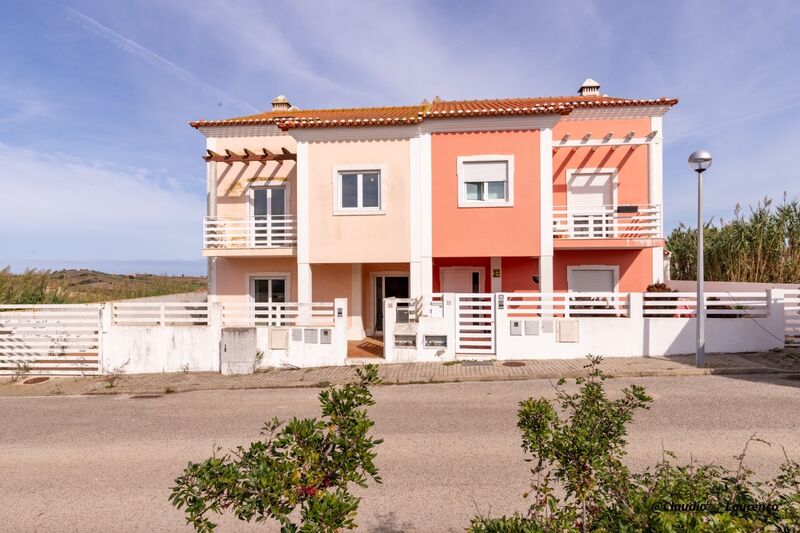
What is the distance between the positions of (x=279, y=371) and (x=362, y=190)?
234 inches

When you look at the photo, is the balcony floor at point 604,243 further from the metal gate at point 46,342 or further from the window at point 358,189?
the metal gate at point 46,342

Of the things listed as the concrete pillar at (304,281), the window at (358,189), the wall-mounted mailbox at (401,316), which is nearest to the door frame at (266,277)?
the concrete pillar at (304,281)

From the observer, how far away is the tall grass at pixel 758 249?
16.8 metres

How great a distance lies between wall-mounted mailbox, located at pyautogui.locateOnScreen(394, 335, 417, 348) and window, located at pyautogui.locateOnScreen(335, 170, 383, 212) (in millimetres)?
4257

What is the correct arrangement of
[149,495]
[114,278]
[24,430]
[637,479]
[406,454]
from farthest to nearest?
[114,278], [24,430], [406,454], [149,495], [637,479]

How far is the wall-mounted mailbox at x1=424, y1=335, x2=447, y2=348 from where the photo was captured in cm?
1102

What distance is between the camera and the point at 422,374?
9.74 m

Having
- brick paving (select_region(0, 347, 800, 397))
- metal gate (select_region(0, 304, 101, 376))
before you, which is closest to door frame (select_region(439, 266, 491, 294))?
brick paving (select_region(0, 347, 800, 397))

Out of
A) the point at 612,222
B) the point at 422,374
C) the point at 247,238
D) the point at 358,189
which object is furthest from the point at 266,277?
the point at 612,222

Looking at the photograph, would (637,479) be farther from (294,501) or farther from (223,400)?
(223,400)

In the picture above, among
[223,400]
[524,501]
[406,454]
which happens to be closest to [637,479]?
[524,501]

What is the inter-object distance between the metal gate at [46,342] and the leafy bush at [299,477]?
11125 millimetres

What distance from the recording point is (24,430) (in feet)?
22.8

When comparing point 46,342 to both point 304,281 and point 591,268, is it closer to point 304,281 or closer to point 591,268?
point 304,281
